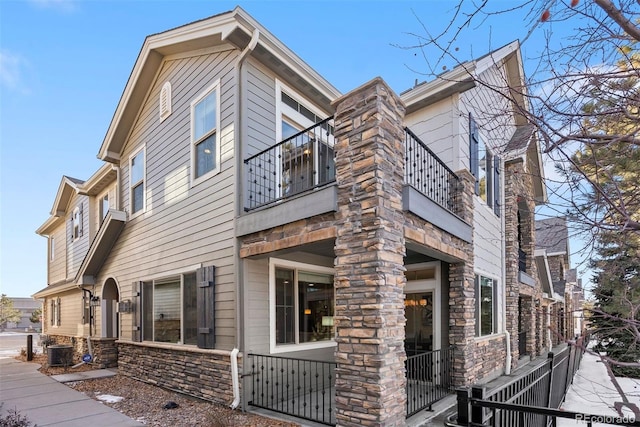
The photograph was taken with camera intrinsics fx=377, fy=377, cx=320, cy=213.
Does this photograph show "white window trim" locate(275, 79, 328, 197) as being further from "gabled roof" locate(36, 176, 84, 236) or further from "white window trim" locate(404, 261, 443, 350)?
"gabled roof" locate(36, 176, 84, 236)

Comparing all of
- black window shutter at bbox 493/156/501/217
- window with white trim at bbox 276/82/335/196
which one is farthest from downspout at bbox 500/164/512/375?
window with white trim at bbox 276/82/335/196

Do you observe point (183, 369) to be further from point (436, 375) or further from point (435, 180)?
point (435, 180)

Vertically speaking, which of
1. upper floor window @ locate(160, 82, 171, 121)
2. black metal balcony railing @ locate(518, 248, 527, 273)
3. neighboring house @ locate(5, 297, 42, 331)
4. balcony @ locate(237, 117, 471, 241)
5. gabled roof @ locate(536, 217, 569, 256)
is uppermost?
upper floor window @ locate(160, 82, 171, 121)

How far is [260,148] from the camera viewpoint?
7.27 m

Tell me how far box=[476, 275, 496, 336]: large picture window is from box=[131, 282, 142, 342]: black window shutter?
26.6 feet

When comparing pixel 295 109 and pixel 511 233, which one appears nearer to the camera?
pixel 295 109

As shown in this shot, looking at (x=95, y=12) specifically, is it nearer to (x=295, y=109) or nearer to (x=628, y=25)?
(x=295, y=109)

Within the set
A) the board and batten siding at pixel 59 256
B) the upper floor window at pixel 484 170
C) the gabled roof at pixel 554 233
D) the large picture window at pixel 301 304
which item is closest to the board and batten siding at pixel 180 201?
the large picture window at pixel 301 304

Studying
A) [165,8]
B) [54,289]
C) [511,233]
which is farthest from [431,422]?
[54,289]

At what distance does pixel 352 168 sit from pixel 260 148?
2.84 meters

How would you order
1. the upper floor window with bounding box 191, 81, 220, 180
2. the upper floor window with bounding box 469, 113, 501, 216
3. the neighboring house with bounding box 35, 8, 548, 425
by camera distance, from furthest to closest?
the upper floor window with bounding box 469, 113, 501, 216 → the upper floor window with bounding box 191, 81, 220, 180 → the neighboring house with bounding box 35, 8, 548, 425

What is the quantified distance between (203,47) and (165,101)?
2.07 metres

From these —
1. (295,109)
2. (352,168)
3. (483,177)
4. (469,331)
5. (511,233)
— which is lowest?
(469,331)

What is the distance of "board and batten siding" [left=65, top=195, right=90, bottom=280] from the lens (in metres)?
14.6
